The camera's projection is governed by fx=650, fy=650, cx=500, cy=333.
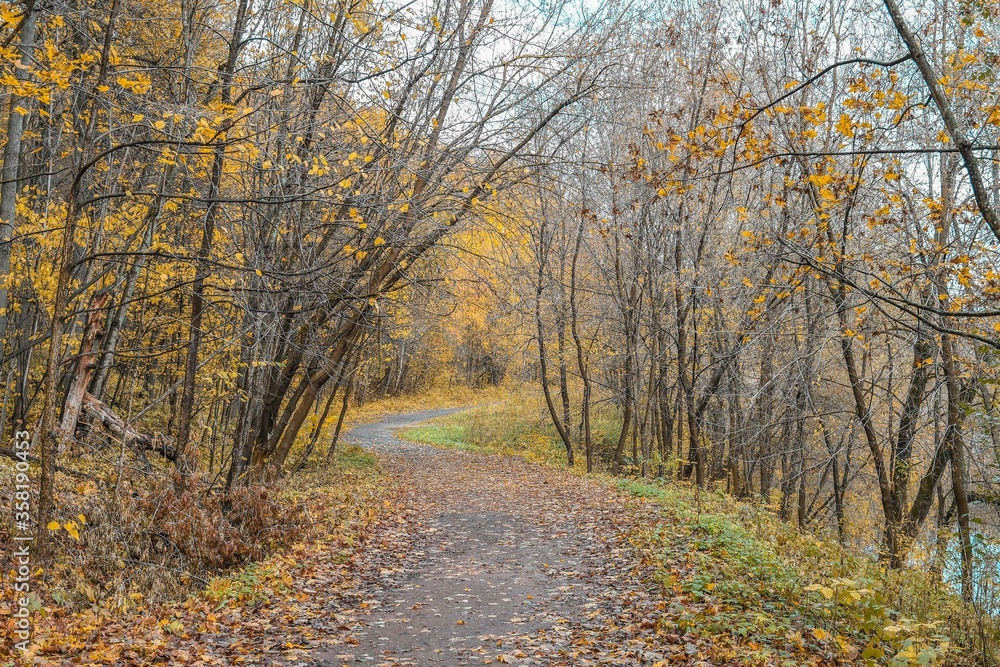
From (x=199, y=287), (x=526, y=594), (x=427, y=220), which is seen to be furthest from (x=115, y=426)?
(x=526, y=594)

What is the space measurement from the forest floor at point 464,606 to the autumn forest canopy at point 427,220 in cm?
92

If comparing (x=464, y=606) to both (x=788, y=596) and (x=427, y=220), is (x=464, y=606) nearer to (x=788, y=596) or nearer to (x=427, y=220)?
(x=788, y=596)

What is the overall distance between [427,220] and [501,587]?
408 cm

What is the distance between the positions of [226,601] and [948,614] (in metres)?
6.34

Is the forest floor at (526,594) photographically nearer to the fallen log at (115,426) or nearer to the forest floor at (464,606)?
the forest floor at (464,606)

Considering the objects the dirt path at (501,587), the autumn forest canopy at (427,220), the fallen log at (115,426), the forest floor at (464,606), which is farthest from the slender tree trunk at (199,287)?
the dirt path at (501,587)

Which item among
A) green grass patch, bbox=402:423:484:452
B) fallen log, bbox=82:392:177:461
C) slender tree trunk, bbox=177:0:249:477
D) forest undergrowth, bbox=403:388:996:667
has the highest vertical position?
slender tree trunk, bbox=177:0:249:477

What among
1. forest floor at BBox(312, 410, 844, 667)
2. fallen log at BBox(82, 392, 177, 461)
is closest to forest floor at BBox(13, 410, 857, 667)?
forest floor at BBox(312, 410, 844, 667)

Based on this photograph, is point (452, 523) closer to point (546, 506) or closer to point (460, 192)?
point (546, 506)

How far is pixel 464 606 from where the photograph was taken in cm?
628

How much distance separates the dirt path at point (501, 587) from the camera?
5.10m

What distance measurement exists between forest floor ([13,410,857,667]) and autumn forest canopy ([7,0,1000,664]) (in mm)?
925

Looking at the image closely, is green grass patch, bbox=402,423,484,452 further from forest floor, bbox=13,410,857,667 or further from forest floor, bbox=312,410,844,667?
forest floor, bbox=13,410,857,667

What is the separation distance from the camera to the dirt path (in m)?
5.10
